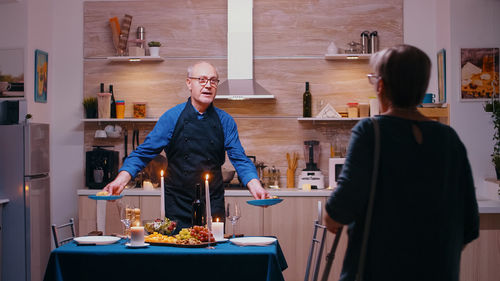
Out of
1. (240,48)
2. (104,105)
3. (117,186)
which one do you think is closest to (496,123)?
(240,48)

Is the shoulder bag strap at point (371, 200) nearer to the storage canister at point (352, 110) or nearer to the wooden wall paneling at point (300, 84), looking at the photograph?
the storage canister at point (352, 110)

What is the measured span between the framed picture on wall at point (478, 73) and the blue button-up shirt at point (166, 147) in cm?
237

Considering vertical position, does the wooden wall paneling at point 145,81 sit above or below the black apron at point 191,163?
above

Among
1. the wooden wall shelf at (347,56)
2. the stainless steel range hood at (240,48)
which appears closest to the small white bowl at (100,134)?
the stainless steel range hood at (240,48)

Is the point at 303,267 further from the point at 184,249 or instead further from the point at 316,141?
the point at 184,249

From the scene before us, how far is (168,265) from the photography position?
2.30 m

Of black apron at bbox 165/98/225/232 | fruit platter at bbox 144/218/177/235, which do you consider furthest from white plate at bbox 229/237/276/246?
black apron at bbox 165/98/225/232

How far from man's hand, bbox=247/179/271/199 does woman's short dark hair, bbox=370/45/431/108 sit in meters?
1.24

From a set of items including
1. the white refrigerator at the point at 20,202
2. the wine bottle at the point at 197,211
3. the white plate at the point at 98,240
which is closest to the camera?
the white plate at the point at 98,240

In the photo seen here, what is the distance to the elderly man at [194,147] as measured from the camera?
3.16 metres

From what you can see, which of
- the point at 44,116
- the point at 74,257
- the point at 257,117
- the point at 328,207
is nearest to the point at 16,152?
the point at 44,116

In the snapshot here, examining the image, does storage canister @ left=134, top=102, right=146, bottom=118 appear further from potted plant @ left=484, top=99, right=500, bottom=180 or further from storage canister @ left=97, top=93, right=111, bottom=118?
potted plant @ left=484, top=99, right=500, bottom=180

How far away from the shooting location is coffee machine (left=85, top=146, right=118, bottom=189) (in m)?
5.11

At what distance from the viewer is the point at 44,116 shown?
5324 millimetres
